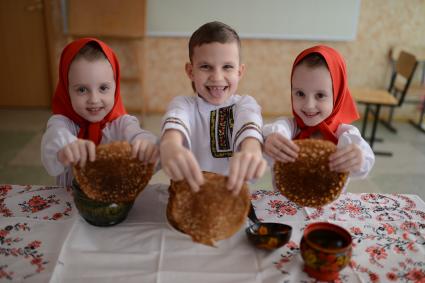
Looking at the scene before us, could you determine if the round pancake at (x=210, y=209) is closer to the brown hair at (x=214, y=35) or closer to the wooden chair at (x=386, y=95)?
the brown hair at (x=214, y=35)

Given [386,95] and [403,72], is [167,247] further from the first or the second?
[403,72]

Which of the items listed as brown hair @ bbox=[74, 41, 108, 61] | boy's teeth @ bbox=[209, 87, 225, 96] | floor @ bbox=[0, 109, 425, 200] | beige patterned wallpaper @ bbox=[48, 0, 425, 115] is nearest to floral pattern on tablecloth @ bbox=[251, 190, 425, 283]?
boy's teeth @ bbox=[209, 87, 225, 96]

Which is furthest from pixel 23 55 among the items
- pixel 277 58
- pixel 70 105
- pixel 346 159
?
pixel 346 159

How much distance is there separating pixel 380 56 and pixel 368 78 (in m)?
0.24

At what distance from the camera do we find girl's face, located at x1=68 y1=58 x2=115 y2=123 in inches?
41.8

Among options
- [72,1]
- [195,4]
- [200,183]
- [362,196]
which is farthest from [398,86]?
[200,183]

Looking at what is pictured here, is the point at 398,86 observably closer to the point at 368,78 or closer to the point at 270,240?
the point at 368,78

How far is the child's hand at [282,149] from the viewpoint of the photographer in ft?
2.99

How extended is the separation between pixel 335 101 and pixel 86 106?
29.6 inches

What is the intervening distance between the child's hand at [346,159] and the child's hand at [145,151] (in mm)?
433

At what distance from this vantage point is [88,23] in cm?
334

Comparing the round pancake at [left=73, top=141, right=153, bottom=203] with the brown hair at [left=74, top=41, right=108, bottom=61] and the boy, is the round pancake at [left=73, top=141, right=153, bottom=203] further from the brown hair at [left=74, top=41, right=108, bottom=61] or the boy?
the brown hair at [left=74, top=41, right=108, bottom=61]

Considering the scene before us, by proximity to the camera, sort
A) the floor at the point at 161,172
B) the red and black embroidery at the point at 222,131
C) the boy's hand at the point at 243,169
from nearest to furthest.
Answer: the boy's hand at the point at 243,169 → the red and black embroidery at the point at 222,131 → the floor at the point at 161,172

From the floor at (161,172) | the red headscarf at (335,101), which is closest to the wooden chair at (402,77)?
the floor at (161,172)
